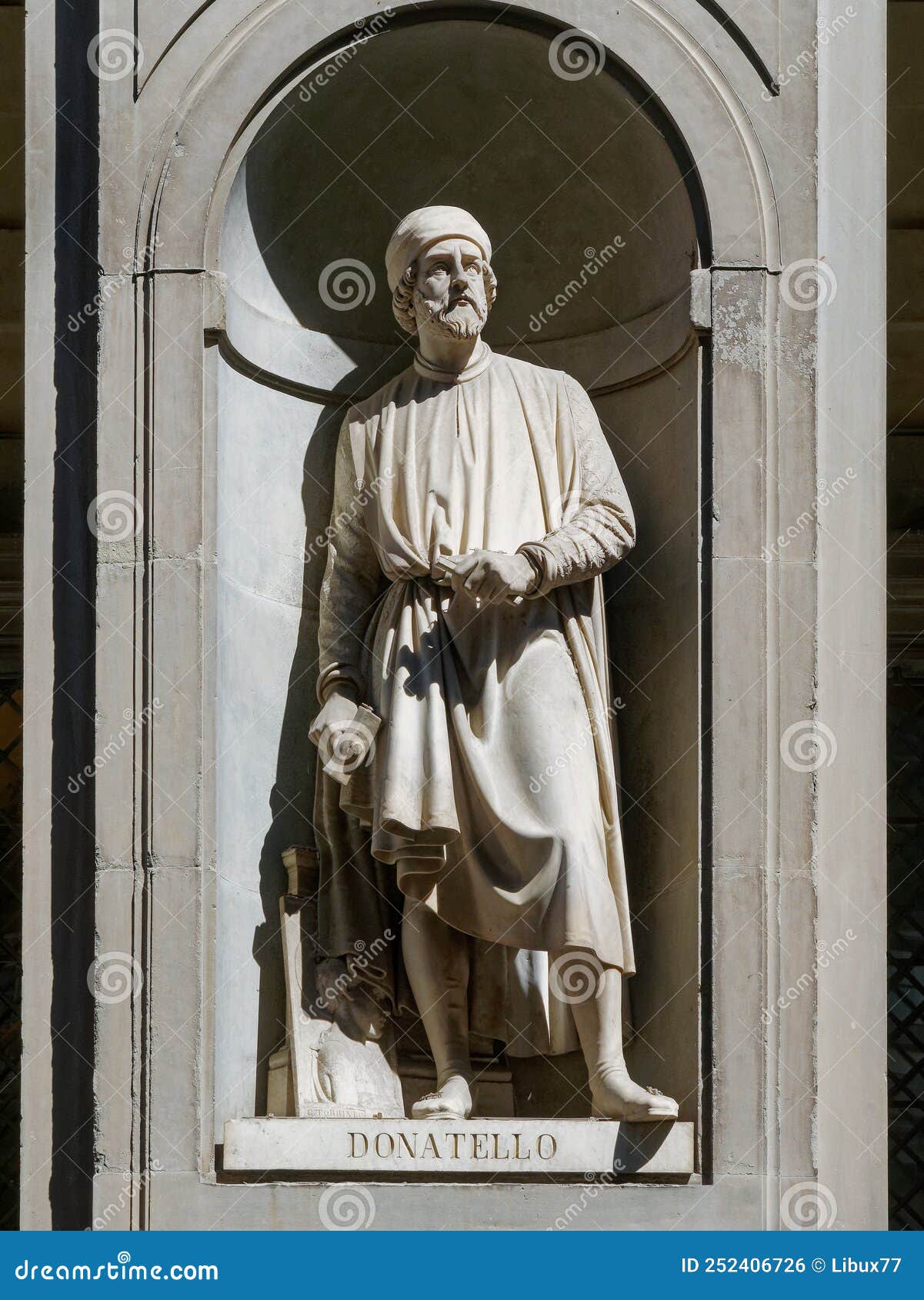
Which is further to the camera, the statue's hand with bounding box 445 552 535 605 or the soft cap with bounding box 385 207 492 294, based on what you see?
the soft cap with bounding box 385 207 492 294

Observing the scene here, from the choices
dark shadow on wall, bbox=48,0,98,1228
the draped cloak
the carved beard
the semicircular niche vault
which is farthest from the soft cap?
dark shadow on wall, bbox=48,0,98,1228

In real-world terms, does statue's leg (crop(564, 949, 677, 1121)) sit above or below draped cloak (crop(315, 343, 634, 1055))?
below

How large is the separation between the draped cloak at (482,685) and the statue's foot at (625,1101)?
1.30 ft

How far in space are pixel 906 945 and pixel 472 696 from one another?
162 inches

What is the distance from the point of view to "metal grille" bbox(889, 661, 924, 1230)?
49.1ft

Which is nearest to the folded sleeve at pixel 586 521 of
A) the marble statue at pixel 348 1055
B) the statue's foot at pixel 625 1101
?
the marble statue at pixel 348 1055

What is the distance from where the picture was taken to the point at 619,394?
12805mm

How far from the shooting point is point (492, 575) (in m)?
11.8

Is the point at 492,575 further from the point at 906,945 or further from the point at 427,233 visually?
the point at 906,945

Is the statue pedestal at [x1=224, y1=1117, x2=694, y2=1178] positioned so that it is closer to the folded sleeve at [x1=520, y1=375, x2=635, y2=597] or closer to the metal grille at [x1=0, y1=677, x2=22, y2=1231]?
the folded sleeve at [x1=520, y1=375, x2=635, y2=597]

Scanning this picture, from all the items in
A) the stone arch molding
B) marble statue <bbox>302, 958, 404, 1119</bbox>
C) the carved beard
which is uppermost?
the stone arch molding

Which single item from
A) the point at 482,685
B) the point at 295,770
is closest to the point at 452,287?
the point at 482,685

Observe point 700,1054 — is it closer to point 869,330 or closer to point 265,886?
point 265,886

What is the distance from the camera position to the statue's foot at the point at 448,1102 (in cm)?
1156
